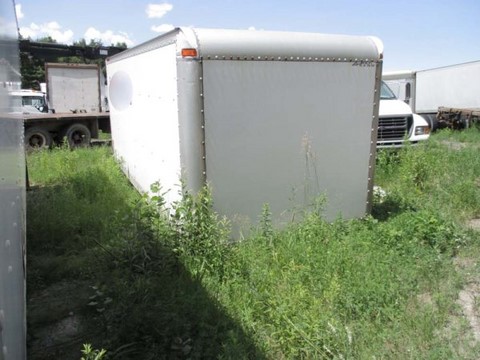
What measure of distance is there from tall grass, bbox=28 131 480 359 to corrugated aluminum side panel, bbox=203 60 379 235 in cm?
29

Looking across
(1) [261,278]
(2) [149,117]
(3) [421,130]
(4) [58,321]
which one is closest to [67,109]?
(2) [149,117]

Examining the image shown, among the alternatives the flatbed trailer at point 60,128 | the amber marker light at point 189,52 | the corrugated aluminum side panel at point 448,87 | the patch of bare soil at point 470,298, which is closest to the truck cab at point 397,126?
the patch of bare soil at point 470,298

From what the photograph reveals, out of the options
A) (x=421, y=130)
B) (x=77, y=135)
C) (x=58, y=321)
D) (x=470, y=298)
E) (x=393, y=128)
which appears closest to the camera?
(x=58, y=321)

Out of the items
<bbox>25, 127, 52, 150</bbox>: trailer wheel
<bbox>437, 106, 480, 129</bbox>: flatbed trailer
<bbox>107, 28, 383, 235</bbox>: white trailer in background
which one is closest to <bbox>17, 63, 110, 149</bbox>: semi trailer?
<bbox>25, 127, 52, 150</bbox>: trailer wheel

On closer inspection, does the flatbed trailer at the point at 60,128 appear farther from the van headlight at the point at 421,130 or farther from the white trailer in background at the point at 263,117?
the van headlight at the point at 421,130

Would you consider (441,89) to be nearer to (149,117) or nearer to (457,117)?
(457,117)

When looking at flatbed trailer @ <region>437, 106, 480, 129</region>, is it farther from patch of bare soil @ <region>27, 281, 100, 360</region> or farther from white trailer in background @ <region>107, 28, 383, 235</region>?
patch of bare soil @ <region>27, 281, 100, 360</region>

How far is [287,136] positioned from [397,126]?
18.7 feet

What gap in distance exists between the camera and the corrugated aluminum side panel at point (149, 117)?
4.49 meters

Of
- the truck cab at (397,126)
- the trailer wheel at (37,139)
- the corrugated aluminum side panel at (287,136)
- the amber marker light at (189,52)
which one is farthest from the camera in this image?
the trailer wheel at (37,139)

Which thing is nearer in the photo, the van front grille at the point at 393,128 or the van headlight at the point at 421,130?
the van front grille at the point at 393,128

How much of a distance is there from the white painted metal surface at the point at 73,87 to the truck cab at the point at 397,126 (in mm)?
12511

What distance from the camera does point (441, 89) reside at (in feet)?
64.0

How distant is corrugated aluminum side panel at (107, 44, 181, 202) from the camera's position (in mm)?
4492
